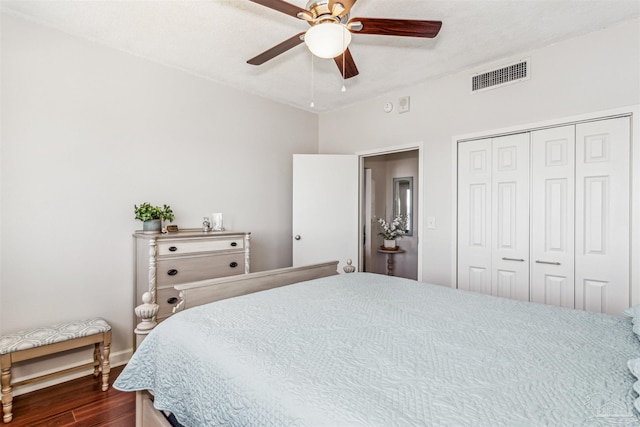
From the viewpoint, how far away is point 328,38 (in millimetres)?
1628

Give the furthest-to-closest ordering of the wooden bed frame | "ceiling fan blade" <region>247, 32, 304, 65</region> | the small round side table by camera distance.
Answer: the small round side table → "ceiling fan blade" <region>247, 32, 304, 65</region> → the wooden bed frame

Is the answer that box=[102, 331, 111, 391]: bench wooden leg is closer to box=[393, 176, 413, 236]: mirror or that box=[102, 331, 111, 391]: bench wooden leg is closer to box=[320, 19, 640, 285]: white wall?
box=[320, 19, 640, 285]: white wall

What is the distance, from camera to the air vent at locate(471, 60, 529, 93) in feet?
8.89

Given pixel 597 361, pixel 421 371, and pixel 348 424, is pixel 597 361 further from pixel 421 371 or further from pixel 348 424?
pixel 348 424

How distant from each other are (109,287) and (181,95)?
1841 millimetres

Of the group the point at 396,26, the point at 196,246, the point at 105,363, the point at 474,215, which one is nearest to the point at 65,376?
the point at 105,363

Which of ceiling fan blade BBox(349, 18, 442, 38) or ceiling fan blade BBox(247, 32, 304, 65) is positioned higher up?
ceiling fan blade BBox(247, 32, 304, 65)

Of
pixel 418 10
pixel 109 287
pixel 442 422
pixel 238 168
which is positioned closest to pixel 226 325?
pixel 442 422

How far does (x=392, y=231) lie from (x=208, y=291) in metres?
3.59

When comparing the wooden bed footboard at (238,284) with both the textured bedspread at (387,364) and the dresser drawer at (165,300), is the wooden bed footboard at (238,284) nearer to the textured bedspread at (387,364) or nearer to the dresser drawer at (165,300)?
the textured bedspread at (387,364)

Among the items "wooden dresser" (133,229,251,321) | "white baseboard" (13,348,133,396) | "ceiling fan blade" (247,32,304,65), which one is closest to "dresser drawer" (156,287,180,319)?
"wooden dresser" (133,229,251,321)

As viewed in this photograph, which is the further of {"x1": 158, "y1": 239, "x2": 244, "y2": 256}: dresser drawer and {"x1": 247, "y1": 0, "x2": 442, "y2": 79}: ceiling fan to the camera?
{"x1": 158, "y1": 239, "x2": 244, "y2": 256}: dresser drawer

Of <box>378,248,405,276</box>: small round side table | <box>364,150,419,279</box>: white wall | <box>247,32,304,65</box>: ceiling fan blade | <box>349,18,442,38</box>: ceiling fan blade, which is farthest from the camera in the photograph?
<box>364,150,419,279</box>: white wall

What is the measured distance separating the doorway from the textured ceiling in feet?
6.67
